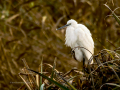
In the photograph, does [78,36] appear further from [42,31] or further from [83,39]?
[42,31]

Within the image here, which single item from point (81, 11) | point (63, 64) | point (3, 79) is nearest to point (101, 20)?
point (81, 11)

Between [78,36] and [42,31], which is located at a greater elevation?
[42,31]

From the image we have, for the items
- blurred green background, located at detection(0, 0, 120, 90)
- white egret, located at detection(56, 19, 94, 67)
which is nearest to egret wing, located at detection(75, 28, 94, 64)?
white egret, located at detection(56, 19, 94, 67)

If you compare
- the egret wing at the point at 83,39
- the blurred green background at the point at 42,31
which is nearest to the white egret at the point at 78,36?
the egret wing at the point at 83,39

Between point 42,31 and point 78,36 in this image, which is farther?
point 42,31

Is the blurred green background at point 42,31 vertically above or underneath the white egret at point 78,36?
above

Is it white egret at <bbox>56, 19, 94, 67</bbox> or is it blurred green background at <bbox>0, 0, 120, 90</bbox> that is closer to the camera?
white egret at <bbox>56, 19, 94, 67</bbox>

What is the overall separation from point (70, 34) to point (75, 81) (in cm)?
81

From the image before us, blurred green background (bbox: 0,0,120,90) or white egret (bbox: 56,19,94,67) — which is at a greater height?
blurred green background (bbox: 0,0,120,90)

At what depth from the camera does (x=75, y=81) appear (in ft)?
3.10

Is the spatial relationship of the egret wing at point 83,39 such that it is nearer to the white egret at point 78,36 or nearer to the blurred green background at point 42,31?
the white egret at point 78,36

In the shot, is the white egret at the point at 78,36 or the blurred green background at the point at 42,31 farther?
the blurred green background at the point at 42,31

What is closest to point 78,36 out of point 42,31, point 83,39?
point 83,39

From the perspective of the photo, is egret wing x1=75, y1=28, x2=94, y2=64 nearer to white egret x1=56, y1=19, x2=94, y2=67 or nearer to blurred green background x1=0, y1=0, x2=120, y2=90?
white egret x1=56, y1=19, x2=94, y2=67
